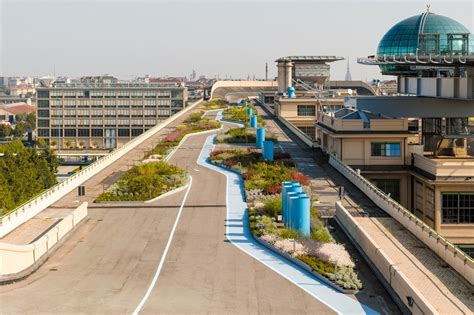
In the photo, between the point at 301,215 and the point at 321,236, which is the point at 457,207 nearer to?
the point at 321,236

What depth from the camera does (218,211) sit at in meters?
39.2

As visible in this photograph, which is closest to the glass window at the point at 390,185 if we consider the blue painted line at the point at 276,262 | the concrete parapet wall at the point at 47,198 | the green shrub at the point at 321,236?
the blue painted line at the point at 276,262

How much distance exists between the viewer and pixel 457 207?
45.3m

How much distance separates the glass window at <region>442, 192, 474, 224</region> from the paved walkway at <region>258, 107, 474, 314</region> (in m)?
6.69

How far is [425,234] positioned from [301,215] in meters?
5.85

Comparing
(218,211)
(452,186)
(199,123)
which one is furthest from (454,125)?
(199,123)

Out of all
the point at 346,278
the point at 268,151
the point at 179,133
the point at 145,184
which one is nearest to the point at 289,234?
the point at 346,278

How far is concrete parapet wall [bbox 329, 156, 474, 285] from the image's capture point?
24.7 m

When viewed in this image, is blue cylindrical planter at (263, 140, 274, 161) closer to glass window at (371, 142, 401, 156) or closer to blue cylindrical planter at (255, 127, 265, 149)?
glass window at (371, 142, 401, 156)

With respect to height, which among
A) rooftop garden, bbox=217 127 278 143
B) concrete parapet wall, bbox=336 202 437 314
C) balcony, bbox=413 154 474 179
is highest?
rooftop garden, bbox=217 127 278 143

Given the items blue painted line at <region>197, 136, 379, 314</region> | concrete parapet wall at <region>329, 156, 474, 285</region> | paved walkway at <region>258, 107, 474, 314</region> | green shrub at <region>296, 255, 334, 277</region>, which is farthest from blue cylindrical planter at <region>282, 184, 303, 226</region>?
concrete parapet wall at <region>329, 156, 474, 285</region>

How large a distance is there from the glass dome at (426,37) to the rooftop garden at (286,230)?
21210mm

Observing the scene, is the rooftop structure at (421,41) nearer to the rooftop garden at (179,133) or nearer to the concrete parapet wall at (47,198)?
the rooftop garden at (179,133)

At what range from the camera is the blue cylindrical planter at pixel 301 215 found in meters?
31.6
